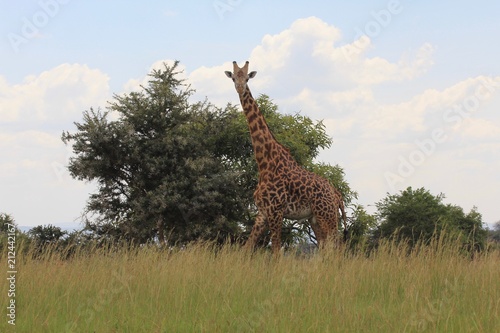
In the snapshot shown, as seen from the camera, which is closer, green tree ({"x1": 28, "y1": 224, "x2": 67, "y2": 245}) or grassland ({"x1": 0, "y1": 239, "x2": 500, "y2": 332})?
grassland ({"x1": 0, "y1": 239, "x2": 500, "y2": 332})

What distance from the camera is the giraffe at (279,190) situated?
15094 millimetres

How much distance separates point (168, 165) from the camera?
27266 mm

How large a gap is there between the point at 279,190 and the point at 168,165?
12.8 m

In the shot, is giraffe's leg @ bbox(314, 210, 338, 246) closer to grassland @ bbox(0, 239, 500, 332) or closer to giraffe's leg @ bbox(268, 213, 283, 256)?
giraffe's leg @ bbox(268, 213, 283, 256)

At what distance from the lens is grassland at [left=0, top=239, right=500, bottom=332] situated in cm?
813

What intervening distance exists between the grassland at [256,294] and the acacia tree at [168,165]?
45.7 feet

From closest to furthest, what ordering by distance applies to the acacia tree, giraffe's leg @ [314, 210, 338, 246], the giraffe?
1. the giraffe
2. giraffe's leg @ [314, 210, 338, 246]
3. the acacia tree

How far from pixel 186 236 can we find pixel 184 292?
17344 mm

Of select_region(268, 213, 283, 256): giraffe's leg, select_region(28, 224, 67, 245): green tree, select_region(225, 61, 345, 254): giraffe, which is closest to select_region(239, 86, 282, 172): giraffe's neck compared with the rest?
select_region(225, 61, 345, 254): giraffe

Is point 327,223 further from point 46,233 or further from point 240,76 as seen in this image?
point 46,233

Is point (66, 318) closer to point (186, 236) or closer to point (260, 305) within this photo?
point (260, 305)

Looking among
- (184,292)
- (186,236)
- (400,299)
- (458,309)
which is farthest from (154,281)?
(186,236)

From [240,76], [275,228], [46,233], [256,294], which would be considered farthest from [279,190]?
[46,233]

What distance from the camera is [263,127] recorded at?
16.1 metres
